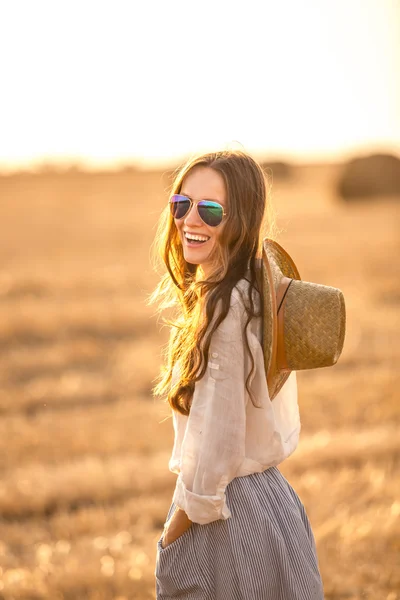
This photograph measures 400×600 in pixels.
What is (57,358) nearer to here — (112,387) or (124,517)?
(112,387)

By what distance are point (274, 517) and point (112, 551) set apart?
1684 millimetres

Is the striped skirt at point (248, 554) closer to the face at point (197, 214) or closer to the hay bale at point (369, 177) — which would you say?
the face at point (197, 214)

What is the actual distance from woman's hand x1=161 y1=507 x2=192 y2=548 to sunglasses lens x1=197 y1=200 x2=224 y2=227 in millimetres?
728

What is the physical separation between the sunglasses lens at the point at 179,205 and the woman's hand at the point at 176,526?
0.75 meters

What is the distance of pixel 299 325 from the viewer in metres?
1.71

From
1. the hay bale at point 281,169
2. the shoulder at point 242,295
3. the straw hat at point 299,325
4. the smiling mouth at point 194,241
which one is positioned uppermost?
the hay bale at point 281,169

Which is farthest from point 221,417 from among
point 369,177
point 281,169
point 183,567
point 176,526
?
point 281,169

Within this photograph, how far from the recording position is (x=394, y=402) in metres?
5.54

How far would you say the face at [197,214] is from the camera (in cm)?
176

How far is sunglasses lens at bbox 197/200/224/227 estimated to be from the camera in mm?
1736

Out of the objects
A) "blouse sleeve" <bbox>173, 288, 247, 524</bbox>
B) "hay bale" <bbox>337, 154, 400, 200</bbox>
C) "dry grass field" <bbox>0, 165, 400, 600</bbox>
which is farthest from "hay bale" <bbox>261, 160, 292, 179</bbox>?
"blouse sleeve" <bbox>173, 288, 247, 524</bbox>

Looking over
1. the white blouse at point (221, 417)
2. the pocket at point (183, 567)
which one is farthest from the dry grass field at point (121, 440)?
the white blouse at point (221, 417)

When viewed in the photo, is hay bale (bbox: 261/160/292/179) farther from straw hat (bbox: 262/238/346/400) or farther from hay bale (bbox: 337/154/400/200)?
straw hat (bbox: 262/238/346/400)

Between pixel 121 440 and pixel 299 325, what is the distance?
3.42 meters
